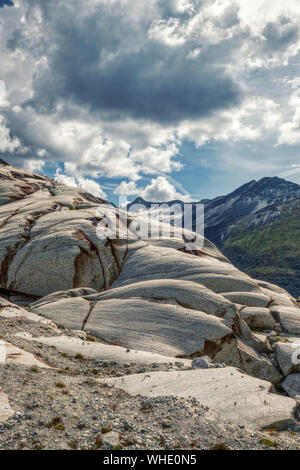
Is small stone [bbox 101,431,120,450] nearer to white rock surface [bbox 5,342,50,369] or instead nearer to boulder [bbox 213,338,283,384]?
white rock surface [bbox 5,342,50,369]

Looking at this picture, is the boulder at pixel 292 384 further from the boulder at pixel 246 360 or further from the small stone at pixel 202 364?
the small stone at pixel 202 364

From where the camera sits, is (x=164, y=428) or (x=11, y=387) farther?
(x=11, y=387)

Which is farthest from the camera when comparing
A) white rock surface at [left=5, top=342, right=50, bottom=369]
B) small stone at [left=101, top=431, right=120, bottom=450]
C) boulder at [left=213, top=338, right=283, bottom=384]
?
boulder at [left=213, top=338, right=283, bottom=384]

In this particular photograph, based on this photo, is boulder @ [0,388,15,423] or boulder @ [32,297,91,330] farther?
boulder @ [32,297,91,330]

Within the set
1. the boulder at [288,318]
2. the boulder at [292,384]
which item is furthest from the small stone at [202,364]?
the boulder at [288,318]

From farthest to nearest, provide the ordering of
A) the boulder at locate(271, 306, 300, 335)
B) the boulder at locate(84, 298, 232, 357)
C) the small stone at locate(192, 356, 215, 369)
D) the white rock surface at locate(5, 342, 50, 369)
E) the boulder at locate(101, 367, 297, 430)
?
the boulder at locate(271, 306, 300, 335) < the boulder at locate(84, 298, 232, 357) < the small stone at locate(192, 356, 215, 369) < the white rock surface at locate(5, 342, 50, 369) < the boulder at locate(101, 367, 297, 430)

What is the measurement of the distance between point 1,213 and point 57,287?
3147 cm

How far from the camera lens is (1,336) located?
29406 millimetres

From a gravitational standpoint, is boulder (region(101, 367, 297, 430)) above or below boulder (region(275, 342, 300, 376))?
above

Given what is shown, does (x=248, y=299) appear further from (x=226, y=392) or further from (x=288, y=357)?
(x=226, y=392)

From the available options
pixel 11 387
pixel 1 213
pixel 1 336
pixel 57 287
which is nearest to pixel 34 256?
pixel 57 287

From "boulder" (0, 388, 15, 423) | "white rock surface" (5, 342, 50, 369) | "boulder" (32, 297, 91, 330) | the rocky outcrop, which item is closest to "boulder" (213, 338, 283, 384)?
the rocky outcrop

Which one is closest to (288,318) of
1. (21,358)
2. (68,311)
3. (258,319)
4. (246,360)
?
(258,319)

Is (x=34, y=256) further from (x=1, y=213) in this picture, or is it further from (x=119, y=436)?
(x=119, y=436)
